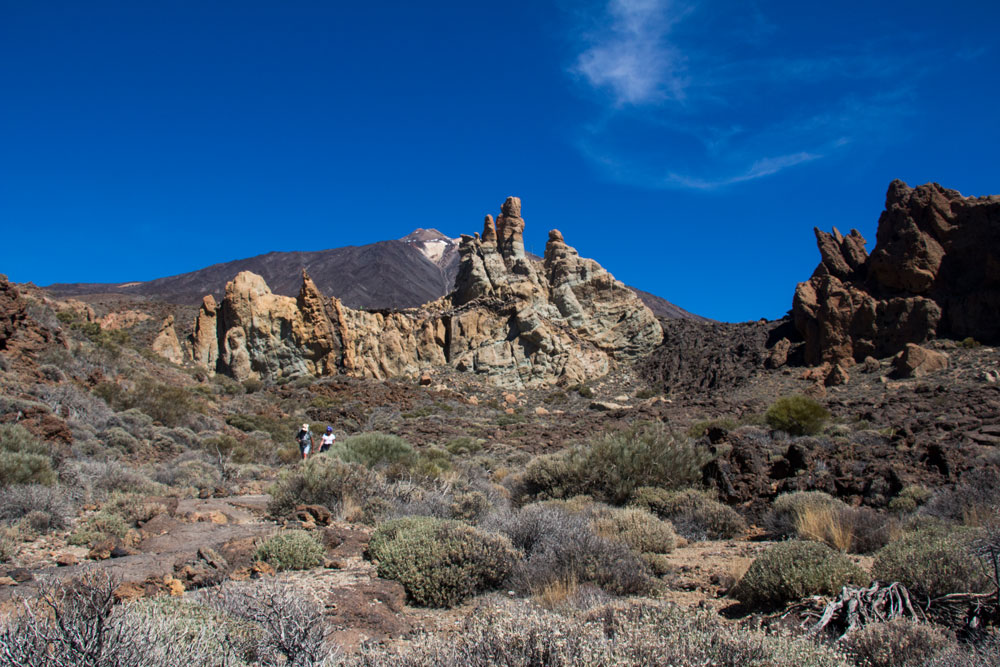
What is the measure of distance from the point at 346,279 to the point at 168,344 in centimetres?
8305

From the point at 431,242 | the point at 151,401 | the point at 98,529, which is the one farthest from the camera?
the point at 431,242

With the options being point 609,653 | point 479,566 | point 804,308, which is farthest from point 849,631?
point 804,308

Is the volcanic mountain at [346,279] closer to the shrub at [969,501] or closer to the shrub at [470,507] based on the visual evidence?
the shrub at [470,507]

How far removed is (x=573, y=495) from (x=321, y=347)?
1181 inches

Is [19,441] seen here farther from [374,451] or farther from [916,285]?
[916,285]

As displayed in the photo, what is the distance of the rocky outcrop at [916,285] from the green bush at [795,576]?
34303 mm

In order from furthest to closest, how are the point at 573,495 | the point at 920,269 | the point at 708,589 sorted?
the point at 920,269, the point at 573,495, the point at 708,589

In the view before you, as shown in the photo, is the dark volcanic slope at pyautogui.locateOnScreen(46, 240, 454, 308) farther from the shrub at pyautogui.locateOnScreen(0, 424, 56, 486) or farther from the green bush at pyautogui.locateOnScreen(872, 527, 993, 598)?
the green bush at pyautogui.locateOnScreen(872, 527, 993, 598)

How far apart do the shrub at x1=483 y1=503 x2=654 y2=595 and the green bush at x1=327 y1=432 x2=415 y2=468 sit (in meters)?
6.68

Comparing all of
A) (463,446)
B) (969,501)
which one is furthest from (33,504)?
(463,446)

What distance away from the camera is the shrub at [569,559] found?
4996 millimetres

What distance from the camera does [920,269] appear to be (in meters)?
33.7

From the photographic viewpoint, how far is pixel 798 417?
1861 cm

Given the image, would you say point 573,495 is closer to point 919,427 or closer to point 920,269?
point 919,427
